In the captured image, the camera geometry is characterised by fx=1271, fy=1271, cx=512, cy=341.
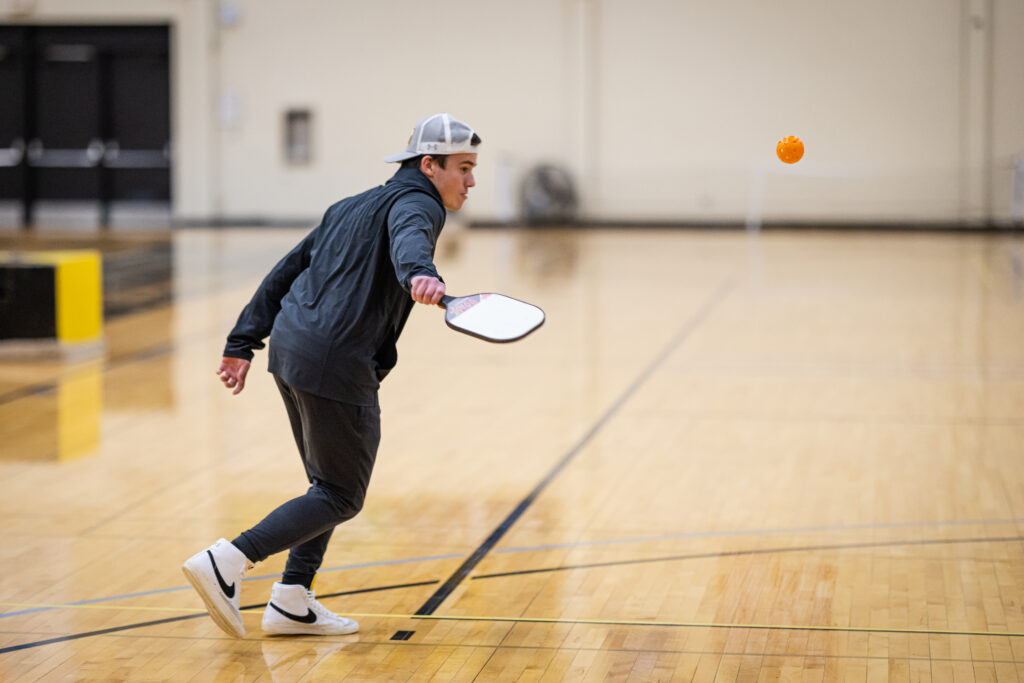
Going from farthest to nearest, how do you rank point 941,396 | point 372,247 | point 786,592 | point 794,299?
point 794,299, point 941,396, point 786,592, point 372,247

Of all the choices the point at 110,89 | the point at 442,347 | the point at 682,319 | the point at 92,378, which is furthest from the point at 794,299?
the point at 110,89

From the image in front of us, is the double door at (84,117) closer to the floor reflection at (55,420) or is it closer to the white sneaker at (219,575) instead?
the floor reflection at (55,420)

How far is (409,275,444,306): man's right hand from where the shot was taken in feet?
9.21

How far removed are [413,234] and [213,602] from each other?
3.65ft

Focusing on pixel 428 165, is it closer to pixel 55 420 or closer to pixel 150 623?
pixel 150 623

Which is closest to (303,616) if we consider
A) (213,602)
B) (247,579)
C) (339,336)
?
(213,602)

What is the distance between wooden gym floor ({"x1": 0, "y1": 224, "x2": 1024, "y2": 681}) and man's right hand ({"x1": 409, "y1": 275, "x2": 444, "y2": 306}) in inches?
42.0

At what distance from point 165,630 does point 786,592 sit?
1896mm

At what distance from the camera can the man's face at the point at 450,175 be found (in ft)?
11.0

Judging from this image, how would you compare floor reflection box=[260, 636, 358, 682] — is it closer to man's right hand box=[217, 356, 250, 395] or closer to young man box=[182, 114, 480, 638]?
young man box=[182, 114, 480, 638]

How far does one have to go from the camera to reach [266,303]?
11.5 ft

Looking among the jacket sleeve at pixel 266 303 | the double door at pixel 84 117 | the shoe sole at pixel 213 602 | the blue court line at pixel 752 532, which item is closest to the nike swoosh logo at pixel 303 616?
the shoe sole at pixel 213 602

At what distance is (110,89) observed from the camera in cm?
2183

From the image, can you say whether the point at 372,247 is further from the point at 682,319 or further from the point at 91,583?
the point at 682,319
